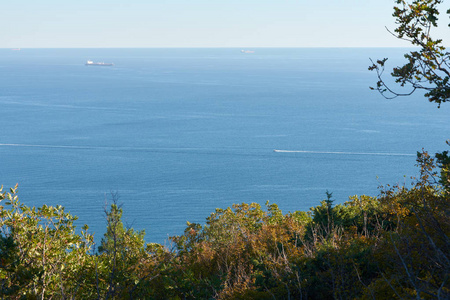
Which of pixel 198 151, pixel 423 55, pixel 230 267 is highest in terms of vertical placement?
pixel 198 151

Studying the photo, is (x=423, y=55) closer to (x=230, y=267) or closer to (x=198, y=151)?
(x=230, y=267)

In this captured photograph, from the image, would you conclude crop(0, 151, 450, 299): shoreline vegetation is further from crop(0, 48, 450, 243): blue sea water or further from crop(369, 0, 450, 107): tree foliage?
crop(0, 48, 450, 243): blue sea water

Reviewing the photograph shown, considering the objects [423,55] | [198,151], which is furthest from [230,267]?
[198,151]

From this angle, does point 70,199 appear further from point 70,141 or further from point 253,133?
point 253,133

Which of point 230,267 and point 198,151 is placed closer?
point 230,267

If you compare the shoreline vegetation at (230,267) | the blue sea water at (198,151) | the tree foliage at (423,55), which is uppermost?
the blue sea water at (198,151)

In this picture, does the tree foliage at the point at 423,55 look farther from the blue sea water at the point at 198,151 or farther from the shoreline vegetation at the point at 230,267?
the blue sea water at the point at 198,151

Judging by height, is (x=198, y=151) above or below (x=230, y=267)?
above

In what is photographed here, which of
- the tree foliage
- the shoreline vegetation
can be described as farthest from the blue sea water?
the tree foliage

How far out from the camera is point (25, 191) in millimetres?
72938

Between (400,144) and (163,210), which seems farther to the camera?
(400,144)

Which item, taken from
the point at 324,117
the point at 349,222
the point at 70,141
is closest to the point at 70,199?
the point at 70,141

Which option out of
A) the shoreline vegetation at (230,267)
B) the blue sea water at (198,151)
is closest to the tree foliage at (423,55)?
the shoreline vegetation at (230,267)

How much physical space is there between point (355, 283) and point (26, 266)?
6.42 meters
